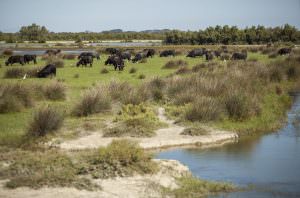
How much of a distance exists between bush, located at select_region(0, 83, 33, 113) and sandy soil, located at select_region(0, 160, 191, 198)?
9.88 m

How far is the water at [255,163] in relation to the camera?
13398 millimetres

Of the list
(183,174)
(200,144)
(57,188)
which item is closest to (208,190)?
(183,174)

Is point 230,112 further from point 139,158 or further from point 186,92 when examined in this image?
point 139,158

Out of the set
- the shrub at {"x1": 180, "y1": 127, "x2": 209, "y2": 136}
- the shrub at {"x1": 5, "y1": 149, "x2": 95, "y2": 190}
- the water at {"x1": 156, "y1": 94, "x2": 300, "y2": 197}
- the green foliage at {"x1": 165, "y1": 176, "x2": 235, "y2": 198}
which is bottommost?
the water at {"x1": 156, "y1": 94, "x2": 300, "y2": 197}

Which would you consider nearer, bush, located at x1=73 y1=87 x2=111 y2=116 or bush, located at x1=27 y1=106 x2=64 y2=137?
bush, located at x1=27 y1=106 x2=64 y2=137

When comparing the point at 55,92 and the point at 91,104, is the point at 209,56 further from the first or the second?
the point at 91,104

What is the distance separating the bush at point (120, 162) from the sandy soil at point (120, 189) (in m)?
0.21

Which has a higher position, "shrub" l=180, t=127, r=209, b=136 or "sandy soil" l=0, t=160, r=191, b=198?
"sandy soil" l=0, t=160, r=191, b=198

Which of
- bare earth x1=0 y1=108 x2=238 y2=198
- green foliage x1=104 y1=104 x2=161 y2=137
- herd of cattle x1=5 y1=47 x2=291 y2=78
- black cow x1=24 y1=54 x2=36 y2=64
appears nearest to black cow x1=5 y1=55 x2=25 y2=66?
herd of cattle x1=5 y1=47 x2=291 y2=78

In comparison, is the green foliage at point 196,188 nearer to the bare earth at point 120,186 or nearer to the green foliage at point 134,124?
the bare earth at point 120,186

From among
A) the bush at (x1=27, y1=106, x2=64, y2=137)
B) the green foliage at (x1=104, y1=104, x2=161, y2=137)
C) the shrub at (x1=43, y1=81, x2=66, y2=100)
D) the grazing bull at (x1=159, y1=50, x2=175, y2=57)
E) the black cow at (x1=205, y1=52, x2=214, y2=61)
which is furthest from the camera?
the grazing bull at (x1=159, y1=50, x2=175, y2=57)

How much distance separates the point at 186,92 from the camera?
81.0 feet

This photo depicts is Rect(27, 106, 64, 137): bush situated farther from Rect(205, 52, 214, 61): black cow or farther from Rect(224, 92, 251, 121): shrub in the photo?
Rect(205, 52, 214, 61): black cow

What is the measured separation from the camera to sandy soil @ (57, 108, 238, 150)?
17.4 m
